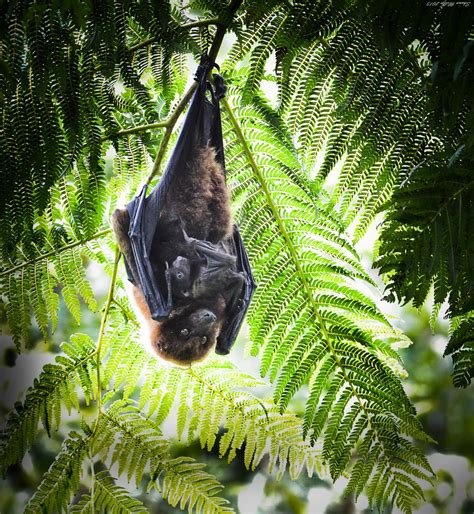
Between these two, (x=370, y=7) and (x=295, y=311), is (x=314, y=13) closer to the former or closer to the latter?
(x=370, y=7)

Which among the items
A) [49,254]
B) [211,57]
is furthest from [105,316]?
[211,57]

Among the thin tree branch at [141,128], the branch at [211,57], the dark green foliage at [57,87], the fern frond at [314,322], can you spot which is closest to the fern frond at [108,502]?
the fern frond at [314,322]

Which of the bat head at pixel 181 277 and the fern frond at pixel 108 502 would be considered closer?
the bat head at pixel 181 277

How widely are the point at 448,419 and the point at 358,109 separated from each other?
422cm

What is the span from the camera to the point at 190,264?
2.12 meters

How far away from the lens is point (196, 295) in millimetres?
2164

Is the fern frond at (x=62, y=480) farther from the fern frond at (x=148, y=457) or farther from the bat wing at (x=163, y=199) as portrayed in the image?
the bat wing at (x=163, y=199)

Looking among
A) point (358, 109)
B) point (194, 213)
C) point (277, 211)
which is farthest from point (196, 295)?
point (358, 109)

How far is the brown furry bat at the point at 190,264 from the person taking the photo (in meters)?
2.14

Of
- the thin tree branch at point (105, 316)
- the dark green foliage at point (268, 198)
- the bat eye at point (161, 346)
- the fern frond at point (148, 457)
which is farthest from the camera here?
the fern frond at point (148, 457)

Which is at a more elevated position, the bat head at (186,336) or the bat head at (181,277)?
the bat head at (181,277)

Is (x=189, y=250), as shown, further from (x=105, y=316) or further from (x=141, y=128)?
(x=105, y=316)

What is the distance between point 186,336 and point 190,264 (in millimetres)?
243

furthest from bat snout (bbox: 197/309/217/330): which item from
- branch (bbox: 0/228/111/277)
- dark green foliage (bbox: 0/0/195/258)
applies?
branch (bbox: 0/228/111/277)
